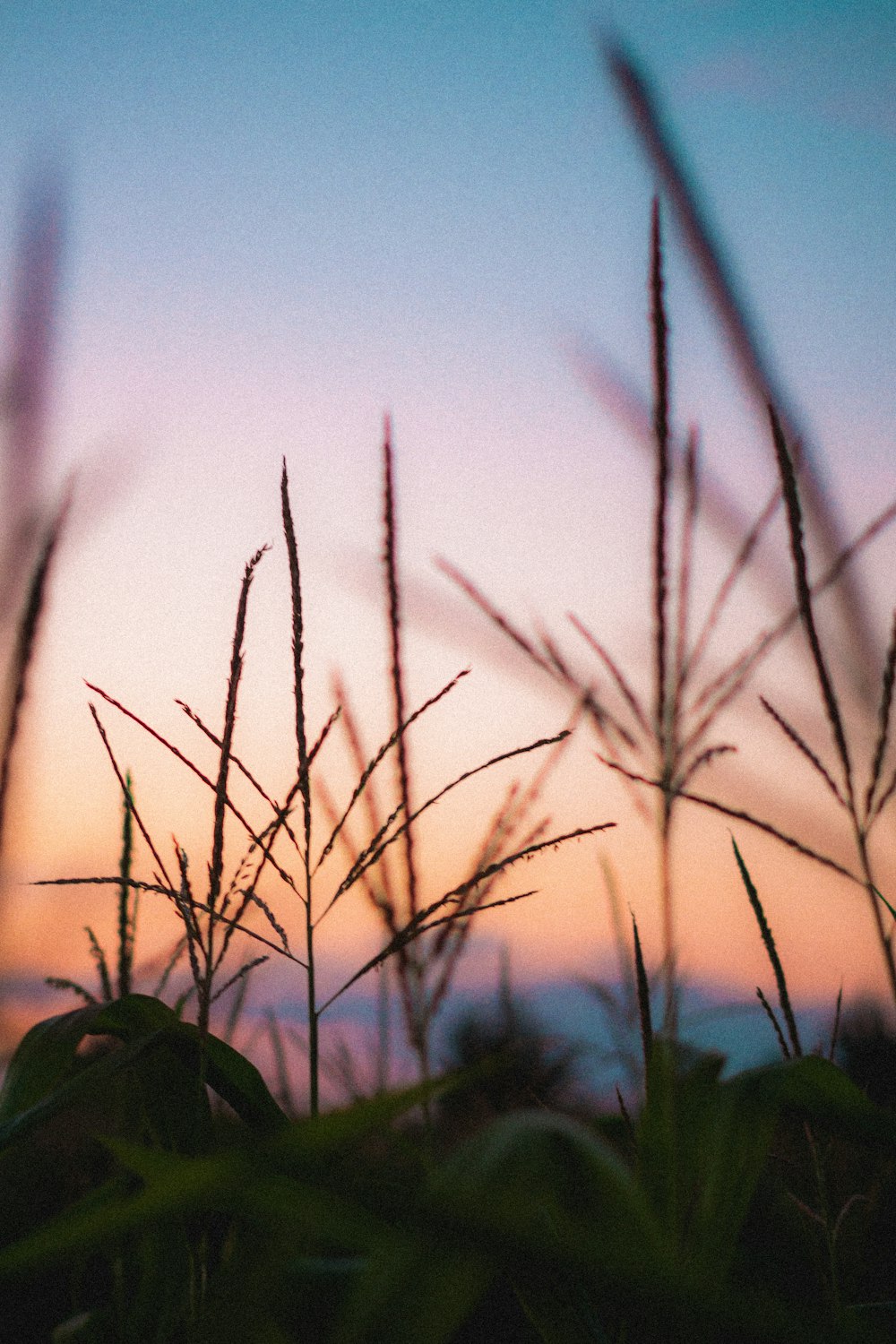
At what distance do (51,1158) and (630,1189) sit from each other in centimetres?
167

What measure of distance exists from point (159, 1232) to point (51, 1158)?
1194 millimetres

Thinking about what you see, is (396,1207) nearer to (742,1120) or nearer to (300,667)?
(742,1120)

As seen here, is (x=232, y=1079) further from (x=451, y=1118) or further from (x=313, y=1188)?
(x=451, y=1118)

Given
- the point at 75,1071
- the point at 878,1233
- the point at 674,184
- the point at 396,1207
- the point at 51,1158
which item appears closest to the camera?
the point at 396,1207

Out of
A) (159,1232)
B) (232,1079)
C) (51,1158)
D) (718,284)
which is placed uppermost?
(718,284)

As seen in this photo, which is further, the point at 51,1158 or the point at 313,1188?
the point at 51,1158

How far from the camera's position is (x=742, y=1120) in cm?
70

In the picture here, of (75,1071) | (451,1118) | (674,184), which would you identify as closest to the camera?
(674,184)

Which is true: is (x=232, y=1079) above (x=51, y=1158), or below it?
above

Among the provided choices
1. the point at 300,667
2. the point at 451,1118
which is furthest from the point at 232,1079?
the point at 451,1118

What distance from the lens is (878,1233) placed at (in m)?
1.59

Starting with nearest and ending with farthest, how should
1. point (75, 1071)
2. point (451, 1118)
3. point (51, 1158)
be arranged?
point (75, 1071) < point (51, 1158) < point (451, 1118)

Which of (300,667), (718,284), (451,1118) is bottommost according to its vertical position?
(451,1118)

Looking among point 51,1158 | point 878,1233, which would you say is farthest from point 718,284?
point 51,1158
